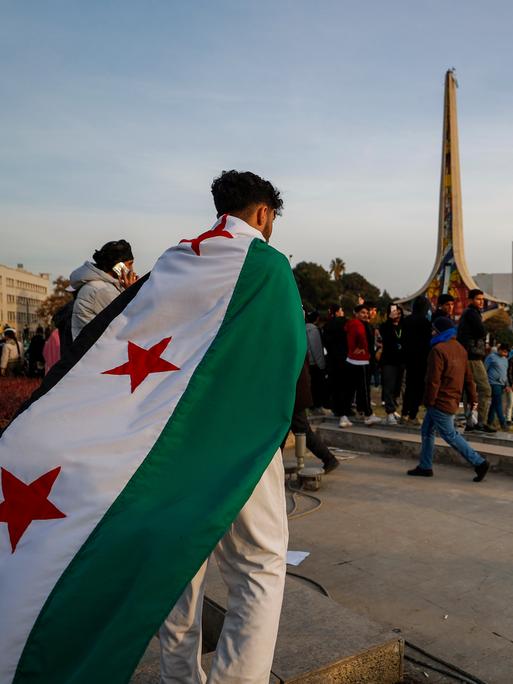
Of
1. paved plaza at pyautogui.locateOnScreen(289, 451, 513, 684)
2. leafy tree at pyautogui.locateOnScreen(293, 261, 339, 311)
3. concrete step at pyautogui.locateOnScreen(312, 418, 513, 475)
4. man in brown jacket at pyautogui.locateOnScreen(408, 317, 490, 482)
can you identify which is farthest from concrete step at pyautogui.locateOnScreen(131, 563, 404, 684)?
leafy tree at pyautogui.locateOnScreen(293, 261, 339, 311)

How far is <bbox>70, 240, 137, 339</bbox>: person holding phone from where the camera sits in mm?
4281

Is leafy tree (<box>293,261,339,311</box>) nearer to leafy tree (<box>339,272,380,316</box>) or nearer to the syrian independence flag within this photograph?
leafy tree (<box>339,272,380,316</box>)

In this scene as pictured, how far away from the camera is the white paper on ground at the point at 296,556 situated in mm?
4758

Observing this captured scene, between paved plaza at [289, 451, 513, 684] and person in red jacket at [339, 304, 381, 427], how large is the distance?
2.94 metres

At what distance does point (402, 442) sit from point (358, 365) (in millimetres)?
1980

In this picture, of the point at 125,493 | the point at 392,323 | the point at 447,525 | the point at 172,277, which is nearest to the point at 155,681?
the point at 125,493

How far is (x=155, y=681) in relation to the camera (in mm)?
2766

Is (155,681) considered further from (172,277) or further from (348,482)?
(348,482)

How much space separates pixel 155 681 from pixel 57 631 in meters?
0.95

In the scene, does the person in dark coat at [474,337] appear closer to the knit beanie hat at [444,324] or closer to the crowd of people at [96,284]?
the knit beanie hat at [444,324]

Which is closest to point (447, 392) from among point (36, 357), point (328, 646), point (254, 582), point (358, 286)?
point (328, 646)

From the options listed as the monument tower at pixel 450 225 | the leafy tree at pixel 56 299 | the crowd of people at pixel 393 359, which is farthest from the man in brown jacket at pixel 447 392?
the leafy tree at pixel 56 299

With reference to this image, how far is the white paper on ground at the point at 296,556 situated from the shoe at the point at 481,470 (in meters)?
2.71

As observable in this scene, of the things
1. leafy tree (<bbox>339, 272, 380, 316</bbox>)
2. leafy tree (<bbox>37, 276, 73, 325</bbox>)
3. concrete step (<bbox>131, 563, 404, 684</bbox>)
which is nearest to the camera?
concrete step (<bbox>131, 563, 404, 684</bbox>)
